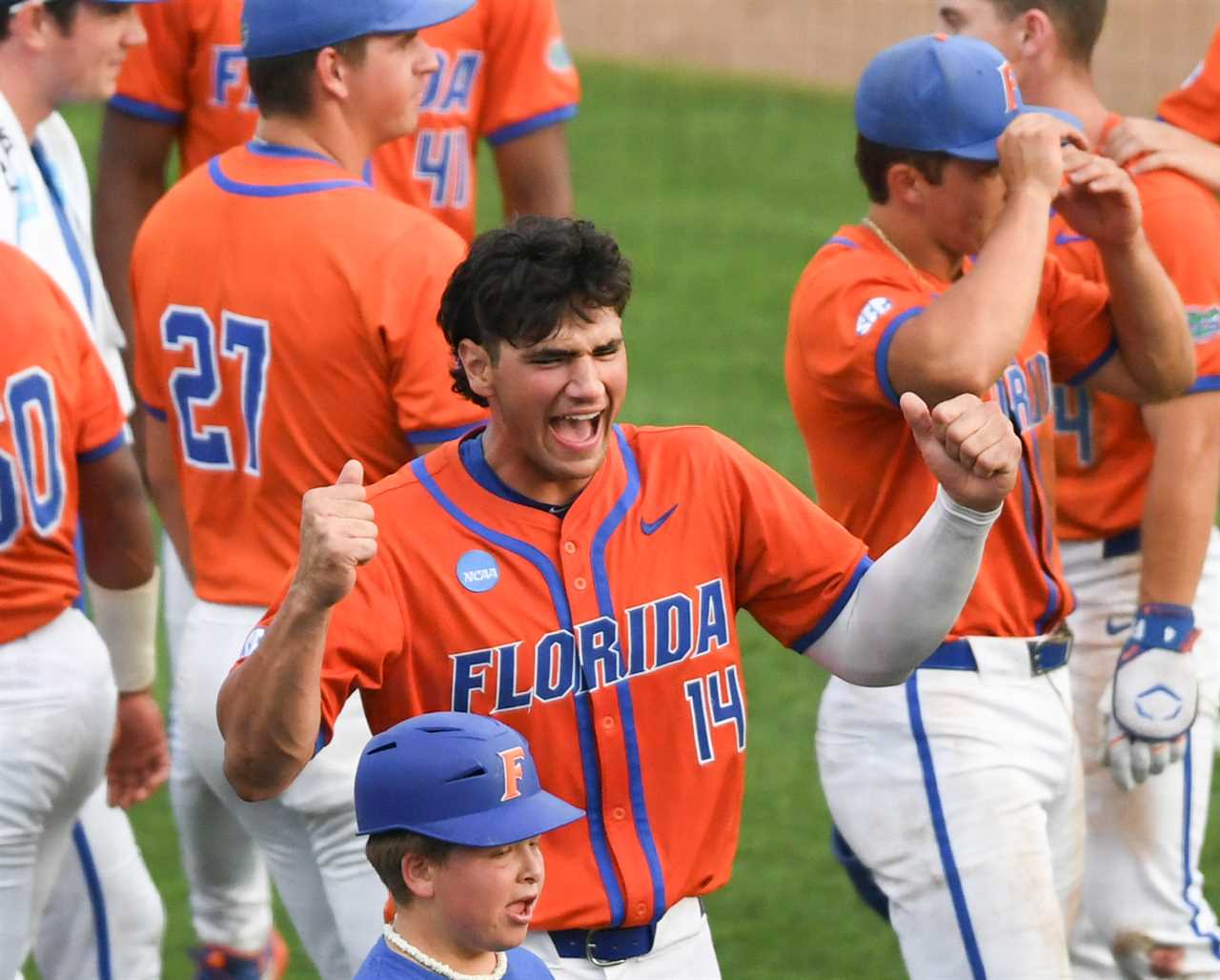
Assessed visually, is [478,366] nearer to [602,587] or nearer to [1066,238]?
[602,587]

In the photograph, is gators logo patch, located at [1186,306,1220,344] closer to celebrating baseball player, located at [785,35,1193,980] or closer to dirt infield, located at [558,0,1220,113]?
celebrating baseball player, located at [785,35,1193,980]

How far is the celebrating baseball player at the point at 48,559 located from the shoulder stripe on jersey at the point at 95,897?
250 mm

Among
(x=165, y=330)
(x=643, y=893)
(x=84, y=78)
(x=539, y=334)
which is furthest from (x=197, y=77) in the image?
(x=643, y=893)

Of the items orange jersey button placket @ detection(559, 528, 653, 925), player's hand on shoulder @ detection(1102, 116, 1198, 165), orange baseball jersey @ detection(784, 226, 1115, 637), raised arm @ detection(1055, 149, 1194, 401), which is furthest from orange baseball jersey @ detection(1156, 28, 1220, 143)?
orange jersey button placket @ detection(559, 528, 653, 925)

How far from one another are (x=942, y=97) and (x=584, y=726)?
57.0 inches

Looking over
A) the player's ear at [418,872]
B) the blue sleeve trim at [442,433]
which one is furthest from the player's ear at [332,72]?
the player's ear at [418,872]

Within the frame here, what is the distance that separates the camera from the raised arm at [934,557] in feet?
10.6

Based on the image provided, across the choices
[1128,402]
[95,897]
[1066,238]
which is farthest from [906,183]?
[95,897]

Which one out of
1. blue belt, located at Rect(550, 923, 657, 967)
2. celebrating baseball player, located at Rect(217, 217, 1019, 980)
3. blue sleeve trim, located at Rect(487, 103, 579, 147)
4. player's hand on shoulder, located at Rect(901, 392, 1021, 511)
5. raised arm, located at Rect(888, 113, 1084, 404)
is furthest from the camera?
blue sleeve trim, located at Rect(487, 103, 579, 147)

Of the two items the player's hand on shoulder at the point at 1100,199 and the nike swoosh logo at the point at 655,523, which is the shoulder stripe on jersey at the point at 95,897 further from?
the player's hand on shoulder at the point at 1100,199

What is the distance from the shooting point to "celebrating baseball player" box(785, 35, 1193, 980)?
4.06 metres

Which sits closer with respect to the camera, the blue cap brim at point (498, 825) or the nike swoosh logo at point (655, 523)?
the blue cap brim at point (498, 825)

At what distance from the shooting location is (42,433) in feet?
13.3

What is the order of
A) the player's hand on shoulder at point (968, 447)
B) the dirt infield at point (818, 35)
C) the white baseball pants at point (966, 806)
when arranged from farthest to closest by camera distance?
the dirt infield at point (818, 35)
the white baseball pants at point (966, 806)
the player's hand on shoulder at point (968, 447)
